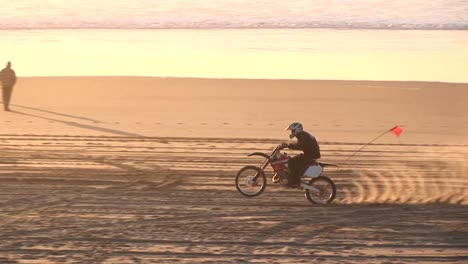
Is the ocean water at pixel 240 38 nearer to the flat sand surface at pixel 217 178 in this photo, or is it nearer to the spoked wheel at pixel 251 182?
the flat sand surface at pixel 217 178

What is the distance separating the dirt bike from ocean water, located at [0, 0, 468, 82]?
78.3ft

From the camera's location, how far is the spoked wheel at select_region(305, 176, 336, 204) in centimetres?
1728

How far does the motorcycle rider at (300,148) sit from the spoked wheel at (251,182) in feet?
2.10

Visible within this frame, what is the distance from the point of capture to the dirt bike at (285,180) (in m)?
17.2

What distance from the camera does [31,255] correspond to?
44.2 ft

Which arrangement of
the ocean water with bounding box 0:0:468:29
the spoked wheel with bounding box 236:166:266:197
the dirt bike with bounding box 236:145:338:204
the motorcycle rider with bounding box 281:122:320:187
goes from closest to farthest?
the motorcycle rider with bounding box 281:122:320:187, the dirt bike with bounding box 236:145:338:204, the spoked wheel with bounding box 236:166:266:197, the ocean water with bounding box 0:0:468:29

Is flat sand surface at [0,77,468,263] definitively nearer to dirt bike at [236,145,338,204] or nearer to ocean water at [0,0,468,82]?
dirt bike at [236,145,338,204]

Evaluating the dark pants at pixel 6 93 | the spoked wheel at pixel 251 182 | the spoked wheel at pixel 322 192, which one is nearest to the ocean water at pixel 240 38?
the dark pants at pixel 6 93

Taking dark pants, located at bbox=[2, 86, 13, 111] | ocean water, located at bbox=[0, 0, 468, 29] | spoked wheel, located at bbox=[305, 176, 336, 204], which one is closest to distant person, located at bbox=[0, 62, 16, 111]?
dark pants, located at bbox=[2, 86, 13, 111]

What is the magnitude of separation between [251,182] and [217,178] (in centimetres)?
217

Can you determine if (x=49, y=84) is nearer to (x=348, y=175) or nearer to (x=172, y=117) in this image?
(x=172, y=117)

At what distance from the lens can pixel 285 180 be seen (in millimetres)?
17406

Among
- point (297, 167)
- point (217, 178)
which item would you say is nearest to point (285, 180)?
point (297, 167)

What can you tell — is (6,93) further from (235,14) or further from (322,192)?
(235,14)
